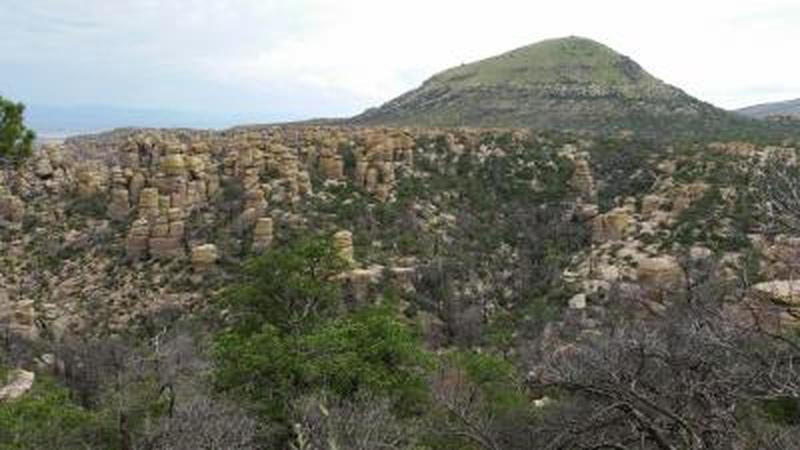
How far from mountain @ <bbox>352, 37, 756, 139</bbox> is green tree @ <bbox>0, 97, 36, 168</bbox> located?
6288 cm

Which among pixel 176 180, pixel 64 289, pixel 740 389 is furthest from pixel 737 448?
pixel 176 180

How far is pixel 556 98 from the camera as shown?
10700 cm

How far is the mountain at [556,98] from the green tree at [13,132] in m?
62.9

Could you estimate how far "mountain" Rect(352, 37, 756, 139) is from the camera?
91.3m

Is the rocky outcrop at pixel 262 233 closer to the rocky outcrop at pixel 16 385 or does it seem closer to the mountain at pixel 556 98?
the rocky outcrop at pixel 16 385

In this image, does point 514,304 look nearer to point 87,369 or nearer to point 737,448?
point 87,369

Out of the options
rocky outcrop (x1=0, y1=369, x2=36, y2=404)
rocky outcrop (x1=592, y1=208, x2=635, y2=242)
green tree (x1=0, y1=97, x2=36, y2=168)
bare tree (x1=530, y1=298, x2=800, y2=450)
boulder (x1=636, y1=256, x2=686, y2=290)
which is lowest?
boulder (x1=636, y1=256, x2=686, y2=290)

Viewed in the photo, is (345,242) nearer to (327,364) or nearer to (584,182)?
(584,182)

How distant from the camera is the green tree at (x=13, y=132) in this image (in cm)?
2620

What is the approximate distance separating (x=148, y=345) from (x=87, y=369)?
2857 mm

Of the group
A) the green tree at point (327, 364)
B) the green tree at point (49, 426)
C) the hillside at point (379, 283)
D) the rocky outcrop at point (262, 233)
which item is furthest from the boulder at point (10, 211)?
the green tree at point (49, 426)

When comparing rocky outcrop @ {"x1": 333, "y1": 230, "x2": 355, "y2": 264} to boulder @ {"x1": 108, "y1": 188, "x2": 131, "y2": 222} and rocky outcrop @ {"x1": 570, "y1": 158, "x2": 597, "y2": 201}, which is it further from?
rocky outcrop @ {"x1": 570, "y1": 158, "x2": 597, "y2": 201}

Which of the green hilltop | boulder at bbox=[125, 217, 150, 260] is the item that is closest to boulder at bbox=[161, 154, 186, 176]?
boulder at bbox=[125, 217, 150, 260]

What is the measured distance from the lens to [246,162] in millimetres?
51844
